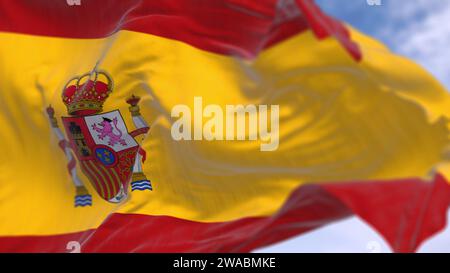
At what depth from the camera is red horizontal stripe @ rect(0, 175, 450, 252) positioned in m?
4.88

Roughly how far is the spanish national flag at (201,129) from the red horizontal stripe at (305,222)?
0.5 inches

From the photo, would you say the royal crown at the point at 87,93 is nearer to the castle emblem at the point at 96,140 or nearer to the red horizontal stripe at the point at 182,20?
the castle emblem at the point at 96,140

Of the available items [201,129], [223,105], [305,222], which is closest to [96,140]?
[201,129]

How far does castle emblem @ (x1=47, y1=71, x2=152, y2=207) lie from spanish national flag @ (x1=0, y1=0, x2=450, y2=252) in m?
0.01

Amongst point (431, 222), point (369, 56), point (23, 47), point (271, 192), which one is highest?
point (23, 47)

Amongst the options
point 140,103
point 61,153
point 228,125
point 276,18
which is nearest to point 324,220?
point 228,125

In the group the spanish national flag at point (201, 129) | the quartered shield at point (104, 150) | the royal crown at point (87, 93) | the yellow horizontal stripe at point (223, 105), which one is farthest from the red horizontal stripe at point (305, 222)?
the royal crown at point (87, 93)

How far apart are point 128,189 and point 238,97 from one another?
1638 millimetres

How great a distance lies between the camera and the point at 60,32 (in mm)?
7500

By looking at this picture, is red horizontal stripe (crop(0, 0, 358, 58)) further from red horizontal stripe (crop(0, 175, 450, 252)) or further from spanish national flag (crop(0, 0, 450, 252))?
red horizontal stripe (crop(0, 175, 450, 252))

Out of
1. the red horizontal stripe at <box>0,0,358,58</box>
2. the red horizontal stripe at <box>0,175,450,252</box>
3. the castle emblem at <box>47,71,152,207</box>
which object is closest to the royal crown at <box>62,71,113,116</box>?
the castle emblem at <box>47,71,152,207</box>

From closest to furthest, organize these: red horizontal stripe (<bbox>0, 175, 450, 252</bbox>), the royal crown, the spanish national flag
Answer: red horizontal stripe (<bbox>0, 175, 450, 252</bbox>) < the spanish national flag < the royal crown

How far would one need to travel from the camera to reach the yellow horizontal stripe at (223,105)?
521 cm

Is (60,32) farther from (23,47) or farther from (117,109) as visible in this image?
(117,109)
